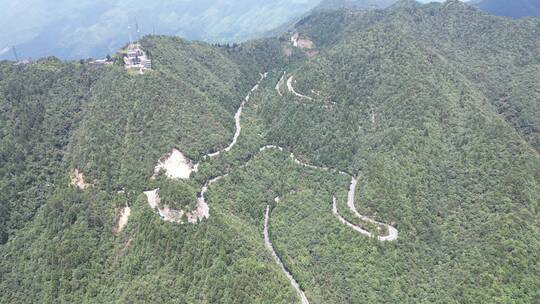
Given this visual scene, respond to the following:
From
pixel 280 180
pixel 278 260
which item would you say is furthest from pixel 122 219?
pixel 280 180

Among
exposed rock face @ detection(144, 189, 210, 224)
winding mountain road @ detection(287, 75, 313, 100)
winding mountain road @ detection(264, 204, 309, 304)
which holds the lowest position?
winding mountain road @ detection(264, 204, 309, 304)

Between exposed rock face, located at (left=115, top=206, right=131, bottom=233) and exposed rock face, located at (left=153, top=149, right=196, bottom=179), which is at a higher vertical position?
exposed rock face, located at (left=153, top=149, right=196, bottom=179)

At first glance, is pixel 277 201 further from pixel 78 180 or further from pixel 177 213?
pixel 78 180

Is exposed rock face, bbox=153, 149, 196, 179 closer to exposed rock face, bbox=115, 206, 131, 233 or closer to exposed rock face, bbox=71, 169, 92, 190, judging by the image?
exposed rock face, bbox=115, 206, 131, 233

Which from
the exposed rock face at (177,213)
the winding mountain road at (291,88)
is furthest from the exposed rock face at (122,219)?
the winding mountain road at (291,88)

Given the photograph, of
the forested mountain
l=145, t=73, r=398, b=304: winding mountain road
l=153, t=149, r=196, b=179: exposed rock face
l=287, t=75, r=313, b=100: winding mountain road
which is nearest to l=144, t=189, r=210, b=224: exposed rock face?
l=145, t=73, r=398, b=304: winding mountain road

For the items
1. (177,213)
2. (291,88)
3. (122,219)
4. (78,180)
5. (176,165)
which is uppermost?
(177,213)

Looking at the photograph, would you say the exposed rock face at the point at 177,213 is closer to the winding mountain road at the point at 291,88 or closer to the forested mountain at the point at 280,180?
the forested mountain at the point at 280,180

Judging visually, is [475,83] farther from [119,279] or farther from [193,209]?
[119,279]
